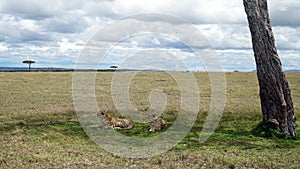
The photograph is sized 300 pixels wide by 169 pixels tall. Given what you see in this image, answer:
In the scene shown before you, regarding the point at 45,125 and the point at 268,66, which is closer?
the point at 268,66

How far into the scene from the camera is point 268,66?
1525 cm

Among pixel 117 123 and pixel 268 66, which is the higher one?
pixel 268 66

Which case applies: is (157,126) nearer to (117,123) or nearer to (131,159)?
(117,123)

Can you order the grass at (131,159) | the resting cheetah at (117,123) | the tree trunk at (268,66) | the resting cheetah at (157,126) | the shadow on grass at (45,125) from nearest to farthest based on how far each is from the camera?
the grass at (131,159) → the shadow on grass at (45,125) → the tree trunk at (268,66) → the resting cheetah at (157,126) → the resting cheetah at (117,123)

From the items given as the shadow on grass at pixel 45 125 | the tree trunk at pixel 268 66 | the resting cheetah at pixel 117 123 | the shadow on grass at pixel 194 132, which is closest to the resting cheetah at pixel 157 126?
the shadow on grass at pixel 194 132

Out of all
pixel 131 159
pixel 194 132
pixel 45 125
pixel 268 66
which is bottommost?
pixel 131 159

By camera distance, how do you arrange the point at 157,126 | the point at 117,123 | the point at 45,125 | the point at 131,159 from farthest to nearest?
the point at 45,125
the point at 117,123
the point at 157,126
the point at 131,159

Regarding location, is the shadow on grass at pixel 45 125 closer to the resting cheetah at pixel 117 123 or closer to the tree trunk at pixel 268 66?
the resting cheetah at pixel 117 123

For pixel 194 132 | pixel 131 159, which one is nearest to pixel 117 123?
pixel 194 132

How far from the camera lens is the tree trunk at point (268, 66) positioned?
1520cm

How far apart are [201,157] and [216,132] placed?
4.54m

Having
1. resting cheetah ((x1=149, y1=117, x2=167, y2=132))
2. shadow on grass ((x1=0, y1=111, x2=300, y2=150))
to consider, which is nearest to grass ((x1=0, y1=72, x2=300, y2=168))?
shadow on grass ((x1=0, y1=111, x2=300, y2=150))

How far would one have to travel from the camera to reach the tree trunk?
1520cm

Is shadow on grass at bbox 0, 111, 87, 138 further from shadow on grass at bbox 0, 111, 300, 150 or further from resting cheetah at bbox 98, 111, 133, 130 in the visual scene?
resting cheetah at bbox 98, 111, 133, 130
